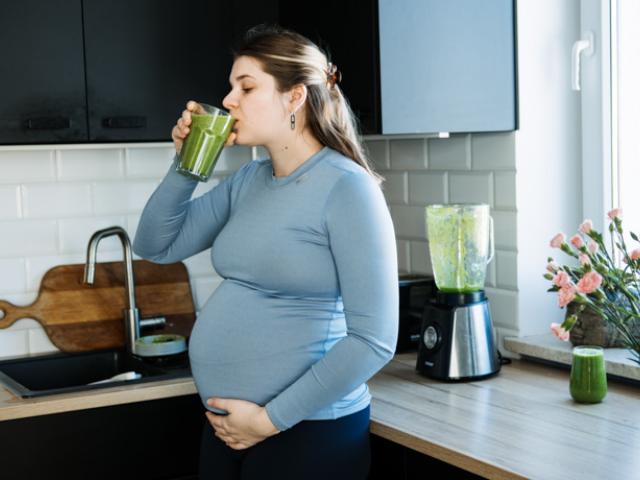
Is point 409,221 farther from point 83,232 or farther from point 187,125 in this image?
point 187,125

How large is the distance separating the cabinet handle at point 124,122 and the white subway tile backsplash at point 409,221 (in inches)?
33.3

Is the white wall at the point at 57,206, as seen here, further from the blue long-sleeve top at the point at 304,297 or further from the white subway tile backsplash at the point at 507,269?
the white subway tile backsplash at the point at 507,269

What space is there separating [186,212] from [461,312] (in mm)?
702

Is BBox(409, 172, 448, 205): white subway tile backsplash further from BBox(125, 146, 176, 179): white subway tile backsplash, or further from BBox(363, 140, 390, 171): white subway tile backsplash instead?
BBox(125, 146, 176, 179): white subway tile backsplash

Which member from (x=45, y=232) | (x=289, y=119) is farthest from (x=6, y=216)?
(x=289, y=119)

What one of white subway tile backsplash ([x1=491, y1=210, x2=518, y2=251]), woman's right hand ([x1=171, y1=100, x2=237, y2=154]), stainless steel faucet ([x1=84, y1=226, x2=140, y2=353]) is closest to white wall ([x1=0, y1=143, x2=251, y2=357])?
stainless steel faucet ([x1=84, y1=226, x2=140, y2=353])

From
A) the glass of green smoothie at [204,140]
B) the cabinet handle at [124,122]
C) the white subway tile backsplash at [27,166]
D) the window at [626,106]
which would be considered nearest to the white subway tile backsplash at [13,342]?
the white subway tile backsplash at [27,166]

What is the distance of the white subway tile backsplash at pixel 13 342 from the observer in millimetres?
2820

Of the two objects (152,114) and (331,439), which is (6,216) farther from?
(331,439)

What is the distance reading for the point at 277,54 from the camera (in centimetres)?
196

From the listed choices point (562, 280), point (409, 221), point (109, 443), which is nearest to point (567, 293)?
point (562, 280)

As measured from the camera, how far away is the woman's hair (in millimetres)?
1963

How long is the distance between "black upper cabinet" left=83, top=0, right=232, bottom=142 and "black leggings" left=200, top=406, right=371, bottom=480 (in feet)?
3.30

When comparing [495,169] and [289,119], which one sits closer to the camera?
[289,119]
